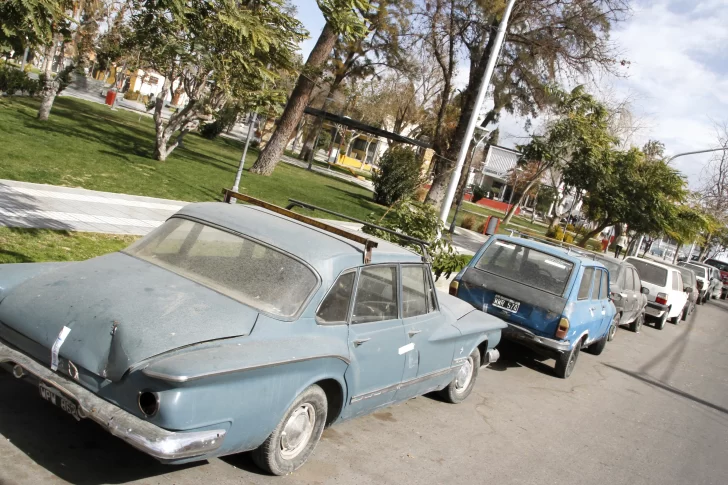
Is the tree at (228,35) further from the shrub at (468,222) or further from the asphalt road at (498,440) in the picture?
the shrub at (468,222)

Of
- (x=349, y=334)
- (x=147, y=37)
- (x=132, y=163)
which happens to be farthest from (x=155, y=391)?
(x=132, y=163)

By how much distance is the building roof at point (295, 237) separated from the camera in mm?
4734

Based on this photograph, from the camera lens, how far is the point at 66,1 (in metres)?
6.25

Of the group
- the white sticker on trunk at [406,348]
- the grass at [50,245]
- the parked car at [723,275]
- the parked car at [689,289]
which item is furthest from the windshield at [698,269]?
the white sticker on trunk at [406,348]

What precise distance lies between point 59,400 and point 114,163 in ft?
44.1

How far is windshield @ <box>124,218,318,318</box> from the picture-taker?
14.6 ft

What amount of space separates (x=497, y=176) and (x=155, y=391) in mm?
69838

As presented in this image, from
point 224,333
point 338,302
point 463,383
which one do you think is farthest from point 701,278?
point 224,333

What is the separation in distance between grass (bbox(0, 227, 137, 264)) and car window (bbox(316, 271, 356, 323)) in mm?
4286

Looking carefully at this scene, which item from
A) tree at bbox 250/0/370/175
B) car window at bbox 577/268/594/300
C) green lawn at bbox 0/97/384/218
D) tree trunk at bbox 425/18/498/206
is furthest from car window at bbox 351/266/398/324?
tree trunk at bbox 425/18/498/206

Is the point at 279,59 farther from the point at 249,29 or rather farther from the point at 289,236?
the point at 289,236

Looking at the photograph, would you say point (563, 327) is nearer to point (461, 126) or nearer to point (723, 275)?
point (461, 126)

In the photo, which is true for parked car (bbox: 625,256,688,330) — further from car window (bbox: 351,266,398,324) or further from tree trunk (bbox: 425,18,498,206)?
car window (bbox: 351,266,398,324)

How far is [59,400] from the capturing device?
Answer: 12.6 feet
